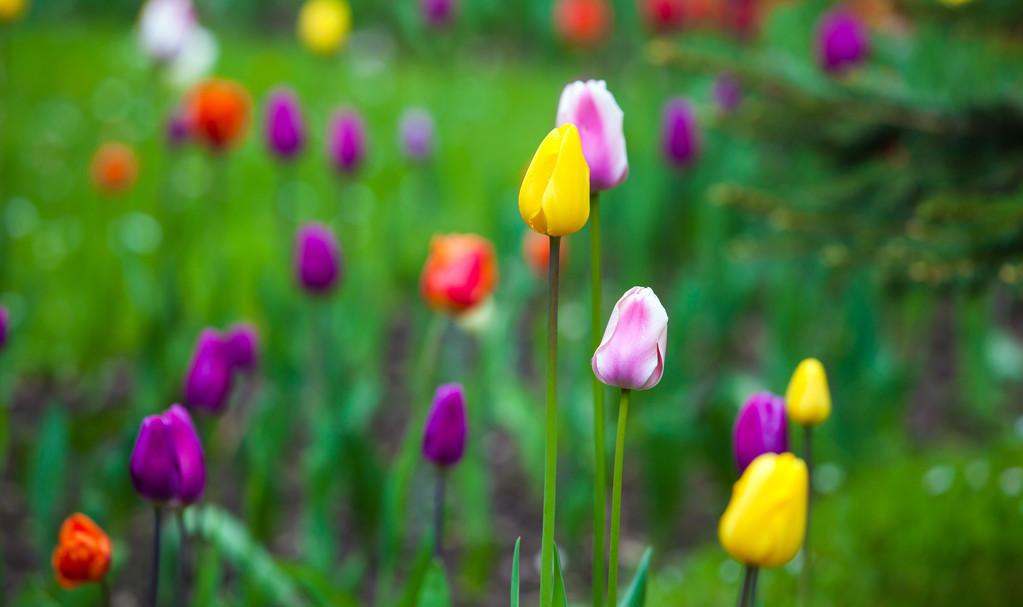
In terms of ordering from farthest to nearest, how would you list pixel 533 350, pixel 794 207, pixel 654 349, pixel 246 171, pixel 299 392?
pixel 246 171 → pixel 533 350 → pixel 299 392 → pixel 794 207 → pixel 654 349

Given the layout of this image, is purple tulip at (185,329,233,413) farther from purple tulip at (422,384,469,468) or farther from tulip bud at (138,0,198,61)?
tulip bud at (138,0,198,61)

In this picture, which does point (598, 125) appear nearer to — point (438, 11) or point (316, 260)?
point (316, 260)

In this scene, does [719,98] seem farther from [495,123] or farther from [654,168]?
[495,123]

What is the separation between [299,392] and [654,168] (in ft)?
4.24

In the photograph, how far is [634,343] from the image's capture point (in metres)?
0.88

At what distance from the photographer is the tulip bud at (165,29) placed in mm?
2582

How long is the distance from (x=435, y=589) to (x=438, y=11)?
7.43 ft

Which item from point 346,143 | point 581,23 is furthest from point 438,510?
point 581,23

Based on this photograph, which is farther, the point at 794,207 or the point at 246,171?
the point at 246,171

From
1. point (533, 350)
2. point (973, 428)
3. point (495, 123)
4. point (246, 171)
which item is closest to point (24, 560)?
point (533, 350)

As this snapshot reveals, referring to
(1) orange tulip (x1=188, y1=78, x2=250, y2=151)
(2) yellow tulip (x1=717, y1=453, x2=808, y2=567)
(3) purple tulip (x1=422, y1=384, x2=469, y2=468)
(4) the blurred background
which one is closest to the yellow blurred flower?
(4) the blurred background

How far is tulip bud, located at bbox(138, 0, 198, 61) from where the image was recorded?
258cm

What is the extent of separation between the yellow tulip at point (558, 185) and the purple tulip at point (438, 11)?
2.26 meters

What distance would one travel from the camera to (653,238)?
2926mm
